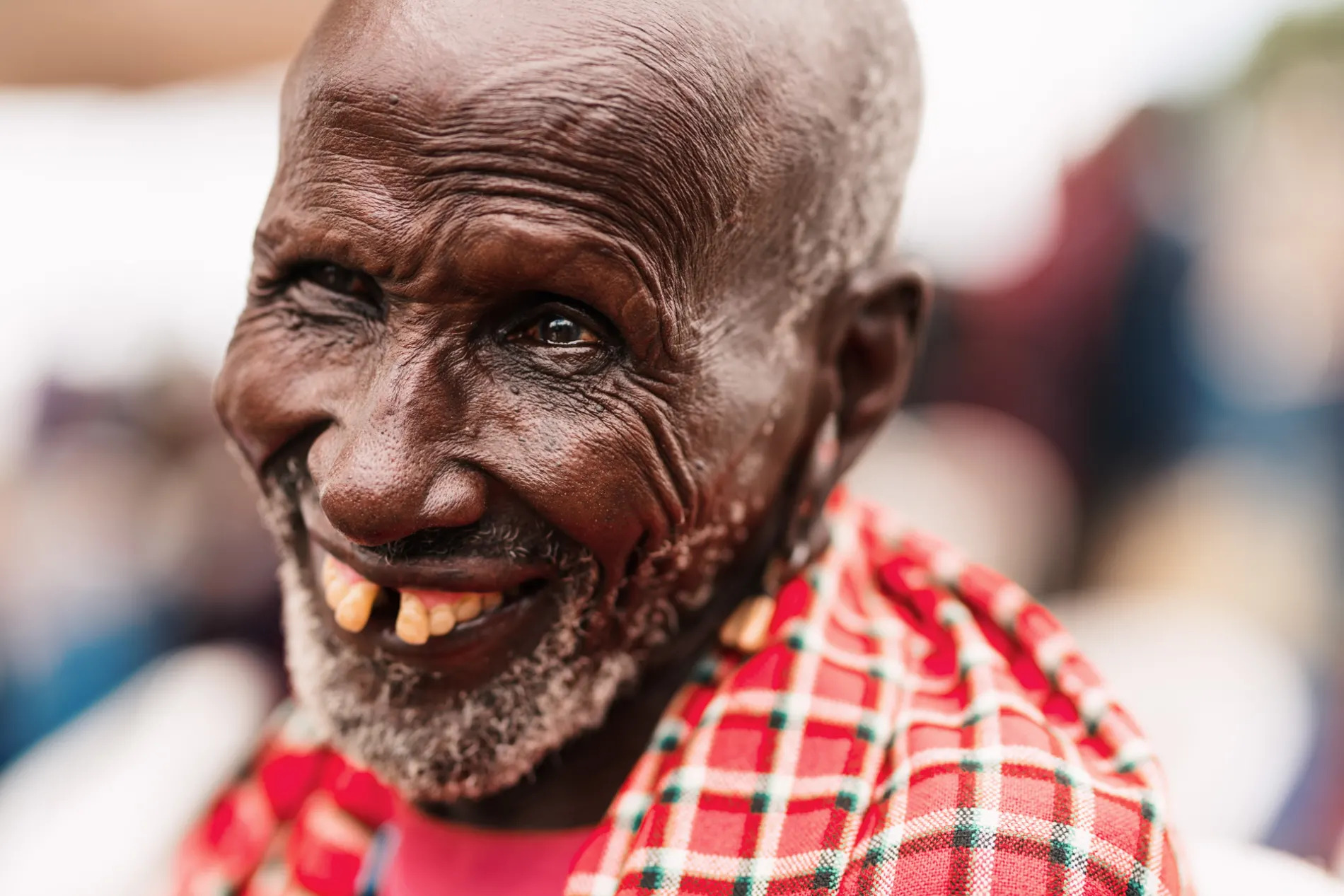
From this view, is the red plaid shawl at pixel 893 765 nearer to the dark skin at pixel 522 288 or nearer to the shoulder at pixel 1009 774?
the shoulder at pixel 1009 774

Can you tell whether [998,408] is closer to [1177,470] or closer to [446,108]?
[1177,470]

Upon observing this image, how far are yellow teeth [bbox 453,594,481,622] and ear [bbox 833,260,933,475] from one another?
527mm

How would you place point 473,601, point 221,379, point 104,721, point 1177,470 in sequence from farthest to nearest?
point 1177,470 < point 104,721 < point 221,379 < point 473,601

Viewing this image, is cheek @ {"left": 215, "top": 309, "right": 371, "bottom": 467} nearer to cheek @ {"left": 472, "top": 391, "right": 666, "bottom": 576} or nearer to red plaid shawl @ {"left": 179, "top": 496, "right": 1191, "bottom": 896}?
cheek @ {"left": 472, "top": 391, "right": 666, "bottom": 576}

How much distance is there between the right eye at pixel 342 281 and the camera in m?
1.22

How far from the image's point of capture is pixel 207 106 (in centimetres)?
507

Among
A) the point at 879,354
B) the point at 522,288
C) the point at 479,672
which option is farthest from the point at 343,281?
the point at 879,354

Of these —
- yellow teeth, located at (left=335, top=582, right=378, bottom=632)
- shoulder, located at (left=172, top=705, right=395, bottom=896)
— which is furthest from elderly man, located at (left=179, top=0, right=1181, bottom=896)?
shoulder, located at (left=172, top=705, right=395, bottom=896)

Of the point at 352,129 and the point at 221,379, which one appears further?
the point at 221,379

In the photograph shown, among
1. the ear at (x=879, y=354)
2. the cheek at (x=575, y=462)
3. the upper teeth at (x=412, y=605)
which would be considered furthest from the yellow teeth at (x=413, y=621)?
the ear at (x=879, y=354)

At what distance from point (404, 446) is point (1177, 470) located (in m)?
4.24

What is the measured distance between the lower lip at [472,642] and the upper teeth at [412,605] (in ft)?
0.03

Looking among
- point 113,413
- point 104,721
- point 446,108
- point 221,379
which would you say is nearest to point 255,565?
point 104,721

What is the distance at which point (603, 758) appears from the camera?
147 centimetres
